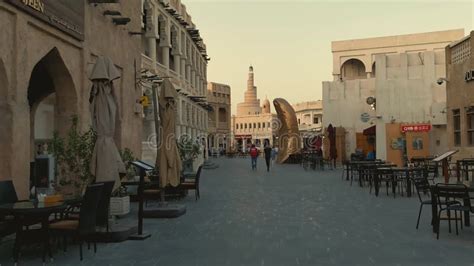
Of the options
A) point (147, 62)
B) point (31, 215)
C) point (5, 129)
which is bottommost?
point (31, 215)

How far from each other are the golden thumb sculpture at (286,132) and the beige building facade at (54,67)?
20.3m

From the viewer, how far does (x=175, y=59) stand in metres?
32.4

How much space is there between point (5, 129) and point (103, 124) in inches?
82.2

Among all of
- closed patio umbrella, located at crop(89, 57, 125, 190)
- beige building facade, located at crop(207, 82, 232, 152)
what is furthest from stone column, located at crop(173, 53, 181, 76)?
beige building facade, located at crop(207, 82, 232, 152)

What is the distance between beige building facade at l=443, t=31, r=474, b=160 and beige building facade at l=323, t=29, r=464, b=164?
5.01m

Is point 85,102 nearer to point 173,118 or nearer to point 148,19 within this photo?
point 173,118

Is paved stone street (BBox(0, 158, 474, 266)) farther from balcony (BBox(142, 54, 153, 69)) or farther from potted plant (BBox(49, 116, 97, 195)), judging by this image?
balcony (BBox(142, 54, 153, 69))

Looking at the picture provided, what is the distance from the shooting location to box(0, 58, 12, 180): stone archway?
8.40 m

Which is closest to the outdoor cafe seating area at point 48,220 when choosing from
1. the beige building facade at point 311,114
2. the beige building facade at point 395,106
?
the beige building facade at point 395,106

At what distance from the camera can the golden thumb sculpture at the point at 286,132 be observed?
35406 millimetres

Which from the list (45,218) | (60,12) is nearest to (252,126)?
(60,12)

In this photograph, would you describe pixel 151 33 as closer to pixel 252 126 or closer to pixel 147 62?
pixel 147 62

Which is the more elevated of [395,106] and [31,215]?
[395,106]

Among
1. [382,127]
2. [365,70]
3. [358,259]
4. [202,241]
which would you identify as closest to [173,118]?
[202,241]
